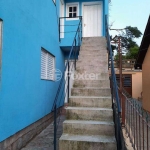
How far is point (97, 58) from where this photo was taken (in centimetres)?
645

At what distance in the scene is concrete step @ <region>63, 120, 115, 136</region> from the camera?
3.43m

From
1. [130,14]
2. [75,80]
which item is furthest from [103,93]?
[130,14]

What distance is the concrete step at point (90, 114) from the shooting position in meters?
3.79

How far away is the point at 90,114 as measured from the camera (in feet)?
12.6

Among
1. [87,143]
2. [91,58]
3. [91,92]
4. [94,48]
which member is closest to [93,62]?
[91,58]

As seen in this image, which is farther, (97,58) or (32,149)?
(97,58)

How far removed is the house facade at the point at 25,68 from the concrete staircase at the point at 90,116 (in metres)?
1.10

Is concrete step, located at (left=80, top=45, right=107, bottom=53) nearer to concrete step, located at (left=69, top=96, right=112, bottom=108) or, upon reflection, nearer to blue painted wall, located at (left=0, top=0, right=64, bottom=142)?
blue painted wall, located at (left=0, top=0, right=64, bottom=142)

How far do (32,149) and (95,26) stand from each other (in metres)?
7.58

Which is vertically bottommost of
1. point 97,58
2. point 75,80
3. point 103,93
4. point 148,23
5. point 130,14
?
point 103,93

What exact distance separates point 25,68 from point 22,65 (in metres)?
0.18

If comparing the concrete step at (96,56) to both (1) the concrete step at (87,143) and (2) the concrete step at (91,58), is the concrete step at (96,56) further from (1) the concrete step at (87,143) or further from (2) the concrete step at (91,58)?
(1) the concrete step at (87,143)

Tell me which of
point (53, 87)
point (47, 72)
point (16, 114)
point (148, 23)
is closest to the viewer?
point (16, 114)

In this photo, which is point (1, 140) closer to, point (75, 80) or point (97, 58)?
point (75, 80)
